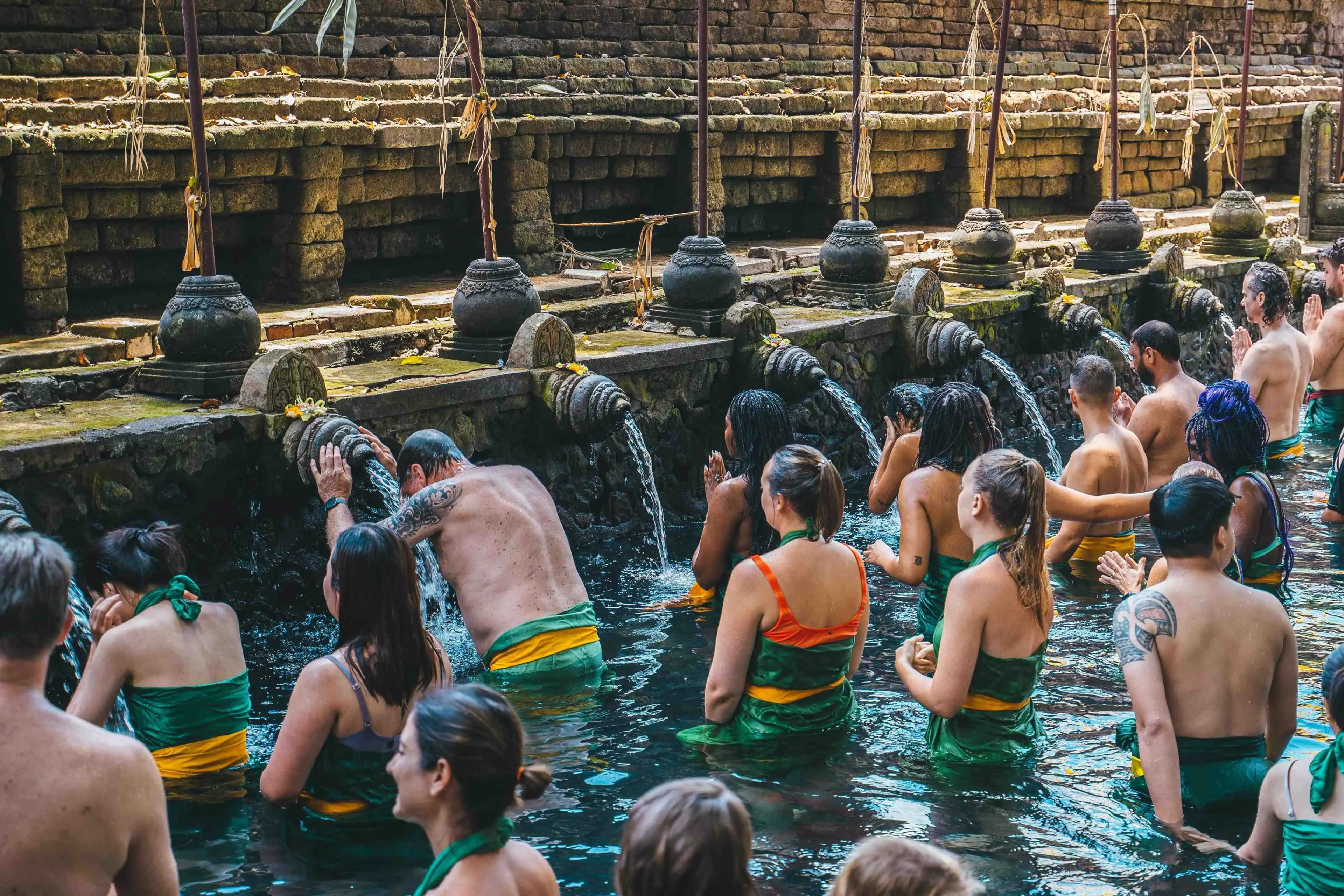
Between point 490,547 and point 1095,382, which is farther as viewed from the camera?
point 1095,382

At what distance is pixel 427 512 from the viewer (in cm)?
535

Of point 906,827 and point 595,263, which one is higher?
point 595,263

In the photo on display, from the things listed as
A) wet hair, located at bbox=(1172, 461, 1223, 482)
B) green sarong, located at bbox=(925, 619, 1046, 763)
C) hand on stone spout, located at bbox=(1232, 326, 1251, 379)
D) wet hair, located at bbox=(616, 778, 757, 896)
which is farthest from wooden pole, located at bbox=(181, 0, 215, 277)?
hand on stone spout, located at bbox=(1232, 326, 1251, 379)

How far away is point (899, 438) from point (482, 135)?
A: 3.14 m

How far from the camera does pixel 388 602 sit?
3.92 m

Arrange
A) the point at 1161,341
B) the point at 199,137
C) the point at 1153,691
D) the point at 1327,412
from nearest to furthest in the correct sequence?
the point at 1153,691 < the point at 199,137 < the point at 1161,341 < the point at 1327,412

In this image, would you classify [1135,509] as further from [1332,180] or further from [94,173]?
[1332,180]

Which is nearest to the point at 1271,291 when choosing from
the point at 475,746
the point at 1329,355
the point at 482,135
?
the point at 1329,355

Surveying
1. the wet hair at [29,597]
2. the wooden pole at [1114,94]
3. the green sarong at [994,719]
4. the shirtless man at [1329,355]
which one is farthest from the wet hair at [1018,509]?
the wooden pole at [1114,94]

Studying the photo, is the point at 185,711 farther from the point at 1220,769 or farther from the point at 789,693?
the point at 1220,769

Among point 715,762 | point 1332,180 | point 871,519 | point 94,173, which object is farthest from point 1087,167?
point 715,762

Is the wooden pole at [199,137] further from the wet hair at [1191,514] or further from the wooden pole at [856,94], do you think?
the wooden pole at [856,94]

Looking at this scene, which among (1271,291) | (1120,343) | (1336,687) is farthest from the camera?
(1120,343)

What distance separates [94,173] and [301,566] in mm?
3644
